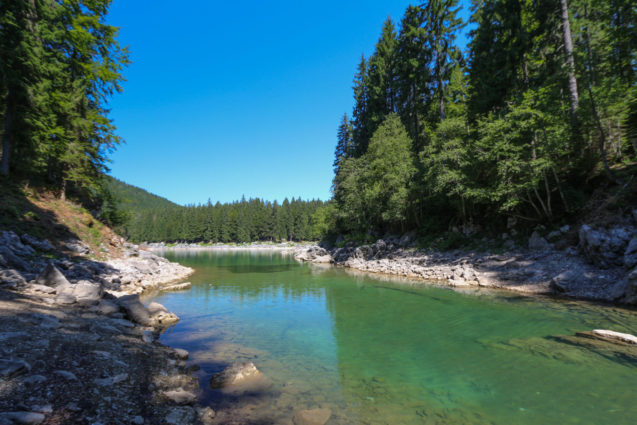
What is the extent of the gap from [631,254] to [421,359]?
1035 centimetres

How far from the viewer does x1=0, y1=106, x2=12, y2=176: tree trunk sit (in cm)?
1490

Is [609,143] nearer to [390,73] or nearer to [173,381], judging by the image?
[173,381]

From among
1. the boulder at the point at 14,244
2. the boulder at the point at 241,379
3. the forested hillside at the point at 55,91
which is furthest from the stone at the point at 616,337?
the forested hillside at the point at 55,91

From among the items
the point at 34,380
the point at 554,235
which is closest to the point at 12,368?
the point at 34,380

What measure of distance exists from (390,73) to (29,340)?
4308 centimetres

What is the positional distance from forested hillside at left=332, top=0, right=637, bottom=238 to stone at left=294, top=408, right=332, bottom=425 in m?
17.0

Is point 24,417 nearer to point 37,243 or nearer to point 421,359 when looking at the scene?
point 421,359

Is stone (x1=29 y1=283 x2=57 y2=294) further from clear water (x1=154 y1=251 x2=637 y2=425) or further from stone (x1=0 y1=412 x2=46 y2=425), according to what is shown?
stone (x1=0 y1=412 x2=46 y2=425)

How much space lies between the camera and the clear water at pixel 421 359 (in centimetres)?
464

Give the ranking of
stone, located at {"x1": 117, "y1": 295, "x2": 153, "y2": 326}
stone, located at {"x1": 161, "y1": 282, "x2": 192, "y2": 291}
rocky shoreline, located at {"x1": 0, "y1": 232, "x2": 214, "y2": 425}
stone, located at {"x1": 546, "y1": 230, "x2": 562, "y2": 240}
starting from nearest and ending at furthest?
rocky shoreline, located at {"x1": 0, "y1": 232, "x2": 214, "y2": 425}, stone, located at {"x1": 117, "y1": 295, "x2": 153, "y2": 326}, stone, located at {"x1": 546, "y1": 230, "x2": 562, "y2": 240}, stone, located at {"x1": 161, "y1": 282, "x2": 192, "y2": 291}

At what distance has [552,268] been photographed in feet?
43.8

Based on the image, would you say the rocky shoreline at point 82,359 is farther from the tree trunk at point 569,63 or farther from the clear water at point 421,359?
the tree trunk at point 569,63

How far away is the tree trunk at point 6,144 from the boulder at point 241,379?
1934 centimetres

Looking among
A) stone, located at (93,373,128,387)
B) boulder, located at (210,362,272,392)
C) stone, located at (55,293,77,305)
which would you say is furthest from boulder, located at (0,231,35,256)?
boulder, located at (210,362,272,392)
